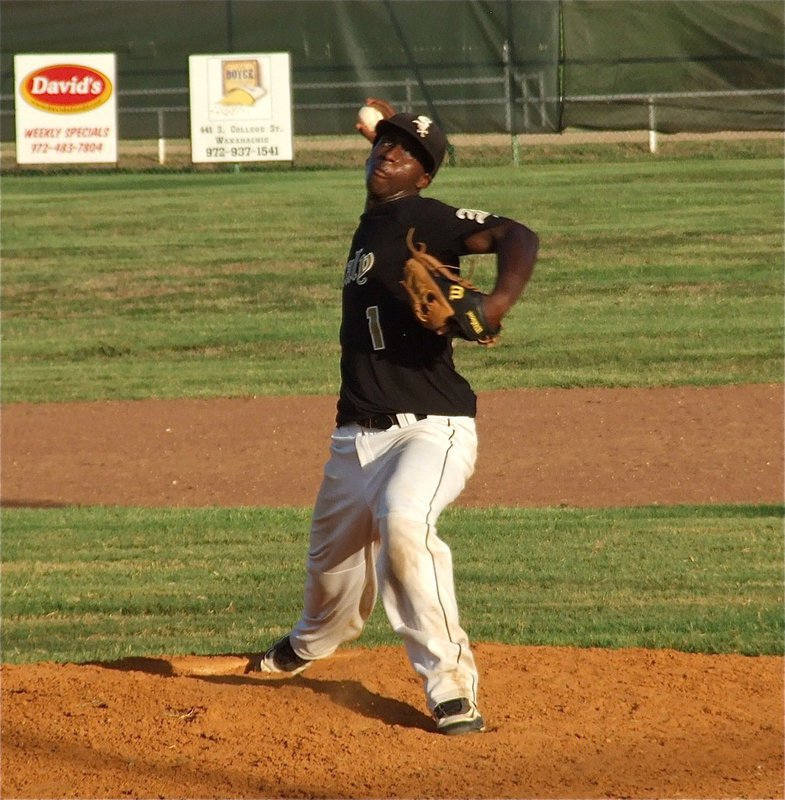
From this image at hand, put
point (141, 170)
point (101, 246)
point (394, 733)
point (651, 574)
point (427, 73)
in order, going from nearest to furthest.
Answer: point (394, 733) → point (651, 574) → point (101, 246) → point (427, 73) → point (141, 170)

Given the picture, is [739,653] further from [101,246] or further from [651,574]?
[101,246]

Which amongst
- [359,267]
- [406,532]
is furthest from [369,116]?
[406,532]

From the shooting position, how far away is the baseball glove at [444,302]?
4.44m

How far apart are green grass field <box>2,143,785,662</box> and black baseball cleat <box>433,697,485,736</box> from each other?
180cm

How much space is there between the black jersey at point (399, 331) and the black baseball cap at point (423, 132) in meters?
0.17

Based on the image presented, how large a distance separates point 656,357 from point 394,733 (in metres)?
10.4

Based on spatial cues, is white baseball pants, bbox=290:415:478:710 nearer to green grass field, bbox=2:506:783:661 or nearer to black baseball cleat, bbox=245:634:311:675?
black baseball cleat, bbox=245:634:311:675

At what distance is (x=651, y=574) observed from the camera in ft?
24.6

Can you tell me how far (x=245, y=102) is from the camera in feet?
70.8

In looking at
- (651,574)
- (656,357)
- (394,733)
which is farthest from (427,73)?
(394,733)

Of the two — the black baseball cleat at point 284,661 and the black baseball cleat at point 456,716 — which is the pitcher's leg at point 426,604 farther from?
the black baseball cleat at point 284,661

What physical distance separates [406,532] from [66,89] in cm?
1896

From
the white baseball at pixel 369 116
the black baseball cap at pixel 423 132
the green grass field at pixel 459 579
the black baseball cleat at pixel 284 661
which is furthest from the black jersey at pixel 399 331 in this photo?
the green grass field at pixel 459 579

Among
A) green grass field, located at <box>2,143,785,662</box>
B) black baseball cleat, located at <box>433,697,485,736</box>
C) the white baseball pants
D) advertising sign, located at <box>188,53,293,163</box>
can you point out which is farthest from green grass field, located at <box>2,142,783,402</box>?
black baseball cleat, located at <box>433,697,485,736</box>
